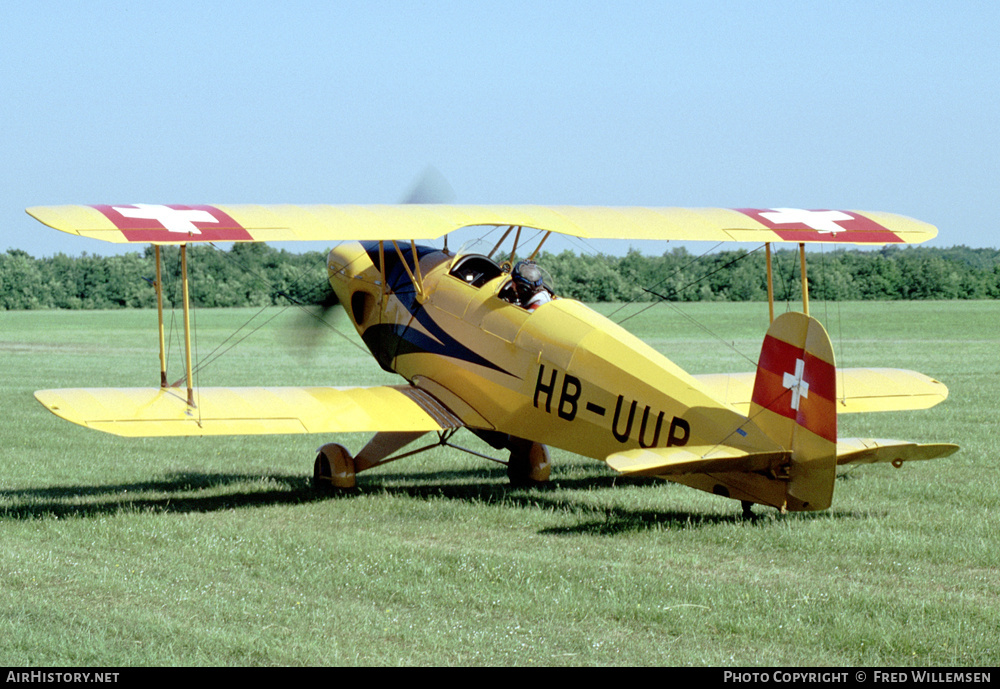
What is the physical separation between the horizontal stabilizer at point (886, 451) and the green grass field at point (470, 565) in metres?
0.54

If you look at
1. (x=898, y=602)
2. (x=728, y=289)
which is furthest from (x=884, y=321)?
(x=898, y=602)

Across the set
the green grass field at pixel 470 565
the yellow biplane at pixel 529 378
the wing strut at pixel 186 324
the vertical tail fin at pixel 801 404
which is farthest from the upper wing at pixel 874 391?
the wing strut at pixel 186 324

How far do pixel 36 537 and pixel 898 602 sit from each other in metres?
6.23

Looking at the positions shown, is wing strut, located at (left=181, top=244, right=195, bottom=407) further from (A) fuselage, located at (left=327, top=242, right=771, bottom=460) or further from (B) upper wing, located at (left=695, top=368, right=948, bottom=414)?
(B) upper wing, located at (left=695, top=368, right=948, bottom=414)

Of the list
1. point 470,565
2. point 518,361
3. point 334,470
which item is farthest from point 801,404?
point 334,470

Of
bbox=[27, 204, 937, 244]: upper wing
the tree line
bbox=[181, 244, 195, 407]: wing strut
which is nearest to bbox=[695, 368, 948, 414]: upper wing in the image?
bbox=[27, 204, 937, 244]: upper wing

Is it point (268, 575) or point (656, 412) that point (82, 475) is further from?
point (656, 412)

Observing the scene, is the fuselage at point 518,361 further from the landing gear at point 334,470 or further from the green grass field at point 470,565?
the landing gear at point 334,470

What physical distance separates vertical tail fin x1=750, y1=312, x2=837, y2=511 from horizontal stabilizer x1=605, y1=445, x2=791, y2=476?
0.61 ft

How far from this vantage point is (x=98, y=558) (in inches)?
316

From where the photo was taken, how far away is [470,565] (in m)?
7.59

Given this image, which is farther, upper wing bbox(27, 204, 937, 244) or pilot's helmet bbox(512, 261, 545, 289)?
pilot's helmet bbox(512, 261, 545, 289)

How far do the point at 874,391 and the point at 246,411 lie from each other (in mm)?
6359

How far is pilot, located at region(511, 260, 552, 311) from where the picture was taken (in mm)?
10492
